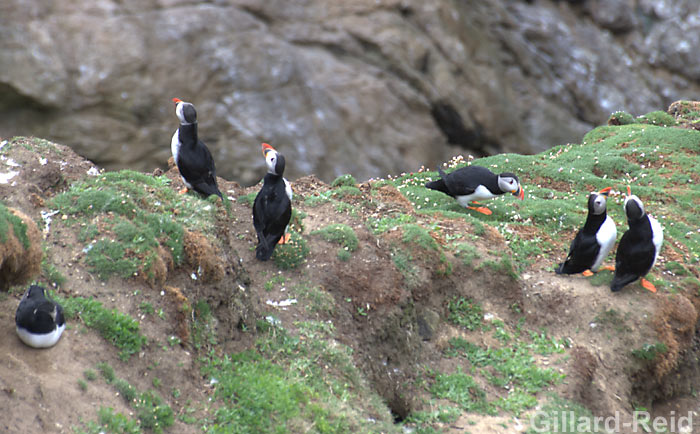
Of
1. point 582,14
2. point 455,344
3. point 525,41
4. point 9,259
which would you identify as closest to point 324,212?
point 455,344

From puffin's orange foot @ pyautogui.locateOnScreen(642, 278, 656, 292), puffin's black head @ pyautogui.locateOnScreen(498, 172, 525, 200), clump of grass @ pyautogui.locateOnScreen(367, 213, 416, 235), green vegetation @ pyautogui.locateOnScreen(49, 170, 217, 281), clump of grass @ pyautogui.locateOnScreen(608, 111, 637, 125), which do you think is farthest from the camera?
clump of grass @ pyautogui.locateOnScreen(608, 111, 637, 125)

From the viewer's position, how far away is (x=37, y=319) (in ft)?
17.4

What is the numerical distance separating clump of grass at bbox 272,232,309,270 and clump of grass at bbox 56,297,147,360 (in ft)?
8.17

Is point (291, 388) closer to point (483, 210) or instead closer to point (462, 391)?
point (462, 391)

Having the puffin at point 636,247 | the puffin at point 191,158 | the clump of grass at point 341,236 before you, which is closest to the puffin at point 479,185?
the puffin at point 636,247

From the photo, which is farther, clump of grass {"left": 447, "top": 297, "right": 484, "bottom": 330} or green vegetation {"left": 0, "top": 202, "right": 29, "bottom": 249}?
clump of grass {"left": 447, "top": 297, "right": 484, "bottom": 330}

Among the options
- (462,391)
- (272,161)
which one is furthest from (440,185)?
(462,391)

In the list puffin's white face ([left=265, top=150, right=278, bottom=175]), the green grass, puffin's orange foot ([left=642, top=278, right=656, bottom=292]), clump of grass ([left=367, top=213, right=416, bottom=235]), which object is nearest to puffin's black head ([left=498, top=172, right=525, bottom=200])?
clump of grass ([left=367, top=213, right=416, bottom=235])

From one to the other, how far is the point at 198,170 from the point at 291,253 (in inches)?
60.5

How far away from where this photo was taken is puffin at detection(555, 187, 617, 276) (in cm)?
925

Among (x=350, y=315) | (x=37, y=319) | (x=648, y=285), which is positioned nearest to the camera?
(x=37, y=319)

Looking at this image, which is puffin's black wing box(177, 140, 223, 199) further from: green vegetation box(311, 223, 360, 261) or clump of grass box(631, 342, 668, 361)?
clump of grass box(631, 342, 668, 361)

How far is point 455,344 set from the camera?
28.3 feet

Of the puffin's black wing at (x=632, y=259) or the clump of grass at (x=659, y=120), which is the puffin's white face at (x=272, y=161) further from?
the clump of grass at (x=659, y=120)
